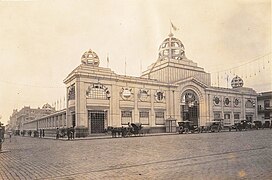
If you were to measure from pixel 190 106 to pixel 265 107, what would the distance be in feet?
72.8

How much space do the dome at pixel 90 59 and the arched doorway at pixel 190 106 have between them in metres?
15.4

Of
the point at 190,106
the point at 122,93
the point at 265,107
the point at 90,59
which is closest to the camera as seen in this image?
the point at 122,93

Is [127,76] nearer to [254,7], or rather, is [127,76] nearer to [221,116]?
[221,116]

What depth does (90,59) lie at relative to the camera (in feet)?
120

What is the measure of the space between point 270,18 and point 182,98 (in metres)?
34.9

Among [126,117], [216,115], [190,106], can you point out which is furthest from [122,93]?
[216,115]

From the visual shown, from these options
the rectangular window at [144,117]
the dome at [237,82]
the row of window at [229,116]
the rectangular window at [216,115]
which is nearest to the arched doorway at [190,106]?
the rectangular window at [216,115]

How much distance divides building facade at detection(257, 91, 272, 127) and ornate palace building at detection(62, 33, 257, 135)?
358 cm

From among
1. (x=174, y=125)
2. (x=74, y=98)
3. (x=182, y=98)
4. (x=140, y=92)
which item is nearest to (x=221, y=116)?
(x=182, y=98)

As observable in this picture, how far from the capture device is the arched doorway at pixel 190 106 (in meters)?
43.8

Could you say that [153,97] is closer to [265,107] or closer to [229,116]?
[229,116]

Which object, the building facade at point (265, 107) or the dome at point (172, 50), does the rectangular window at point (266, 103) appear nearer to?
the building facade at point (265, 107)

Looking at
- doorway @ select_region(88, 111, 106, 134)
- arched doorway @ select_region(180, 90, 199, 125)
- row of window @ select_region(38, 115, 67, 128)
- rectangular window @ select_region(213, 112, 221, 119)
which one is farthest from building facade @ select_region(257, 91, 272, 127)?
row of window @ select_region(38, 115, 67, 128)

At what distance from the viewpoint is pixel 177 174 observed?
7.15 meters
